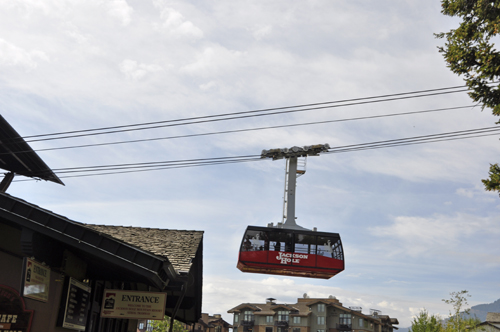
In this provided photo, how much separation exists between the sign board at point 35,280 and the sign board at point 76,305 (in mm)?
752

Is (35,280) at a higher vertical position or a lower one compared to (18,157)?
lower

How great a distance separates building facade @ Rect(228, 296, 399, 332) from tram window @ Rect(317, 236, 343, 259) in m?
71.3

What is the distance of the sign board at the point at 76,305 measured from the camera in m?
8.45

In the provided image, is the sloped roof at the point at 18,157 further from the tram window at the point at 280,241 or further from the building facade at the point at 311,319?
the building facade at the point at 311,319

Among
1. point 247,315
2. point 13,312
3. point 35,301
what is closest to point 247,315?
point 247,315

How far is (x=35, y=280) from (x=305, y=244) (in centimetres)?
1666

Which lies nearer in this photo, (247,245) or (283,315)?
(247,245)

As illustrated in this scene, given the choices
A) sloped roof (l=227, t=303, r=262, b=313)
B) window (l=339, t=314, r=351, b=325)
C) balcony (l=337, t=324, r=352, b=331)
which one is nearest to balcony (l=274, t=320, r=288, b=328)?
sloped roof (l=227, t=303, r=262, b=313)

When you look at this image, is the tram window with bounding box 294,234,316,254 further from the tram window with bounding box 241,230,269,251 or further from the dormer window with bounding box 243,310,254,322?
the dormer window with bounding box 243,310,254,322

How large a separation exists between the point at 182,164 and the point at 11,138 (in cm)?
610

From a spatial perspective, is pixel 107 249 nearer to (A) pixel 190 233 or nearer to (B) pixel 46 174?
(A) pixel 190 233

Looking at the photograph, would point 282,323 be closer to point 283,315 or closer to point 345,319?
point 283,315

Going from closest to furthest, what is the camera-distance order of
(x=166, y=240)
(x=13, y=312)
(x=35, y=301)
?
(x=13, y=312) → (x=35, y=301) → (x=166, y=240)

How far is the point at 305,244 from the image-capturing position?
22.3 m
